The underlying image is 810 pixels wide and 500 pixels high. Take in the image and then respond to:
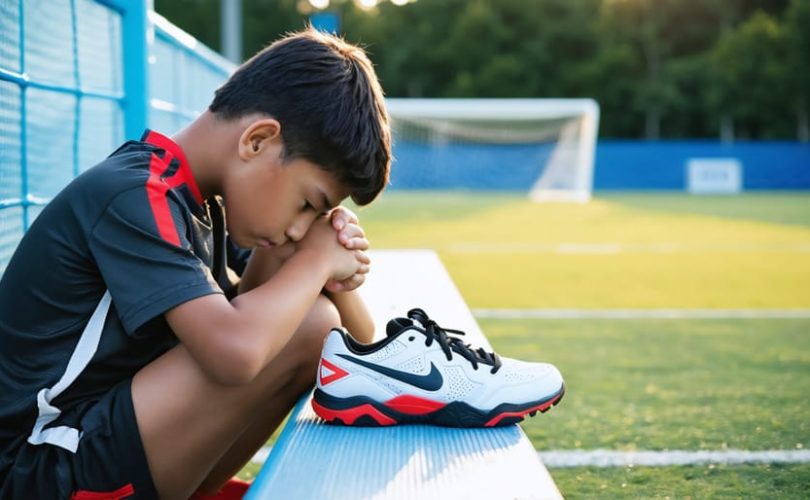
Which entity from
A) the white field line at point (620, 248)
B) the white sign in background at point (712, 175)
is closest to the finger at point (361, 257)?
the white field line at point (620, 248)

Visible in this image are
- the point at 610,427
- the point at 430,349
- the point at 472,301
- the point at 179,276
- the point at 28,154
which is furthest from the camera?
the point at 472,301

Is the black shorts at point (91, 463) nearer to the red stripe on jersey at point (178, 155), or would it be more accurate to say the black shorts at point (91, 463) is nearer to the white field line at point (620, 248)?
the red stripe on jersey at point (178, 155)

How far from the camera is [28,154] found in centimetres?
232

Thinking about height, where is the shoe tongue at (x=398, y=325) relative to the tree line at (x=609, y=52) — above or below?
below

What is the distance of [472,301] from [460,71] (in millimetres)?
33793

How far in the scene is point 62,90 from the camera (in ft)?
8.24

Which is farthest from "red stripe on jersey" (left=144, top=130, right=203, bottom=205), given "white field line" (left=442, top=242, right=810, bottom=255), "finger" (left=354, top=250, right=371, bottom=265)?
"white field line" (left=442, top=242, right=810, bottom=255)

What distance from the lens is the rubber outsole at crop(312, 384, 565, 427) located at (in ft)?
5.14

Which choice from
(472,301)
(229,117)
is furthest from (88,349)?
(472,301)

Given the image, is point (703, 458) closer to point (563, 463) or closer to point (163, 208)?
point (563, 463)

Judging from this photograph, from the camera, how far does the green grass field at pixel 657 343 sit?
234 cm

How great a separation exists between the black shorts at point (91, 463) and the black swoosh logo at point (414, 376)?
0.39 meters

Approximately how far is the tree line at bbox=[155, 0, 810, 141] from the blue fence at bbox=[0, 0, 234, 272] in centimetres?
3085

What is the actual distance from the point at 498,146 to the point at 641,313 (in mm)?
19051
